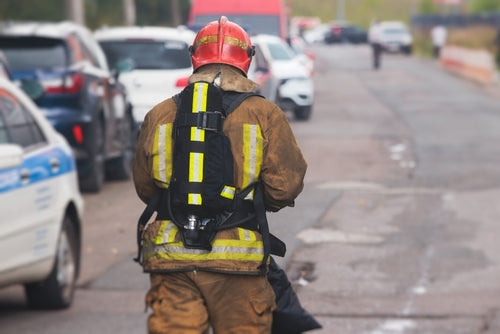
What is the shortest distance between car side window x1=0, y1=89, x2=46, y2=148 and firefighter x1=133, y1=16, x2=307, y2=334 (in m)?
3.50

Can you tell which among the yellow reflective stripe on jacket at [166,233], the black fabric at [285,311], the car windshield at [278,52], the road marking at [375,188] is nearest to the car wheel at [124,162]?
the road marking at [375,188]

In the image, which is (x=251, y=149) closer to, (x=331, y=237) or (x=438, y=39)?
(x=331, y=237)

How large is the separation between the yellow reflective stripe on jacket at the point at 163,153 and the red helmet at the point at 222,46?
29 cm

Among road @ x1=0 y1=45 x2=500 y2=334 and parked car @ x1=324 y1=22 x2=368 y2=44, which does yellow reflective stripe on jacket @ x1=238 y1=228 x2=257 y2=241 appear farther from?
parked car @ x1=324 y1=22 x2=368 y2=44

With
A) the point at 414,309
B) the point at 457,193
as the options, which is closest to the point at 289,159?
the point at 414,309

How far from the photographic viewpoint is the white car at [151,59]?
15.8 meters

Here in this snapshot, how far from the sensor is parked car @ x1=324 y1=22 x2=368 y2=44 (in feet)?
270

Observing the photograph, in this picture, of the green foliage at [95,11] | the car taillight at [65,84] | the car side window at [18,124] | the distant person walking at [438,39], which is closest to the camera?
the car side window at [18,124]

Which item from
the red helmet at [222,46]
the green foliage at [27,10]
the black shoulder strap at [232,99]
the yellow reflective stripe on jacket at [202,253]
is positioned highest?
the red helmet at [222,46]

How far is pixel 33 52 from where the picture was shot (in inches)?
549

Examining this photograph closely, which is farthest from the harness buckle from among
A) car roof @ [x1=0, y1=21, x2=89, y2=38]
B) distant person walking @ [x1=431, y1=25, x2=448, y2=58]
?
distant person walking @ [x1=431, y1=25, x2=448, y2=58]

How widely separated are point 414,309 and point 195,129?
4.11 meters

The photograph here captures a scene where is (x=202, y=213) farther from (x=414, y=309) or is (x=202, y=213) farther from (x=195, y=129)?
(x=414, y=309)

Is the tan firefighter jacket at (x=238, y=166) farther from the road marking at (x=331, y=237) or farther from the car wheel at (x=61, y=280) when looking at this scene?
the road marking at (x=331, y=237)
